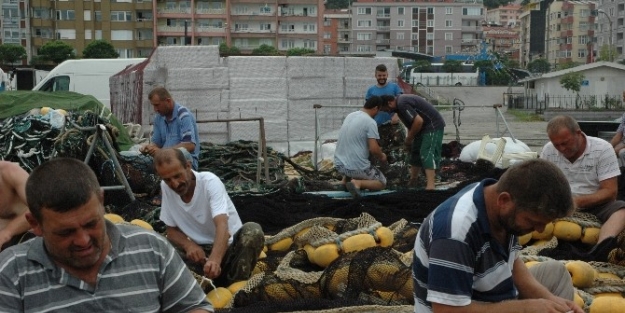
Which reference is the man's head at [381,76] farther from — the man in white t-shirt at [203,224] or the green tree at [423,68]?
the green tree at [423,68]

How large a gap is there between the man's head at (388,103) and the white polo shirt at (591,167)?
132 inches

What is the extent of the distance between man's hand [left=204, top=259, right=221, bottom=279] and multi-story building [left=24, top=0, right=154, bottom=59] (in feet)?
268

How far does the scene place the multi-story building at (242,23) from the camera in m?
86.8

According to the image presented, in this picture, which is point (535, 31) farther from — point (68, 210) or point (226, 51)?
point (68, 210)

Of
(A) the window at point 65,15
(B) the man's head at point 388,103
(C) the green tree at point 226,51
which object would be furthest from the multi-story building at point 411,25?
(B) the man's head at point 388,103

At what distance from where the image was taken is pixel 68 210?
273cm

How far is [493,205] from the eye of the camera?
3186 millimetres

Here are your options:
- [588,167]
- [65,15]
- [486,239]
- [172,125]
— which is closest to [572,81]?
[172,125]

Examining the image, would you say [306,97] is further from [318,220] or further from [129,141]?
[318,220]

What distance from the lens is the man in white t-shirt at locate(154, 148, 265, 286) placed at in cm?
531

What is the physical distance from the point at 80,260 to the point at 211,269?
2330 mm

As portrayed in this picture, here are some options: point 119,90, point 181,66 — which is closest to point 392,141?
point 181,66

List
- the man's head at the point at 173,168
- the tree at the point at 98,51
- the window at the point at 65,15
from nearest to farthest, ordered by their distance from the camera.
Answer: the man's head at the point at 173,168, the tree at the point at 98,51, the window at the point at 65,15

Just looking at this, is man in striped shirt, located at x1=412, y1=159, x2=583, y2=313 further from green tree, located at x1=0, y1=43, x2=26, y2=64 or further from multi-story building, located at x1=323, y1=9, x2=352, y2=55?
multi-story building, located at x1=323, y1=9, x2=352, y2=55
